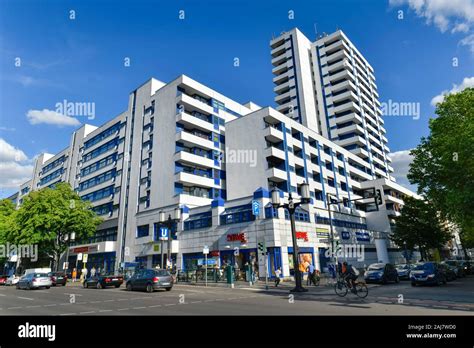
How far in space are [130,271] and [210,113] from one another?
2503 cm

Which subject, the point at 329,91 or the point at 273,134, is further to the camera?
the point at 329,91

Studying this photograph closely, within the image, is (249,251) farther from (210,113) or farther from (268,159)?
(210,113)

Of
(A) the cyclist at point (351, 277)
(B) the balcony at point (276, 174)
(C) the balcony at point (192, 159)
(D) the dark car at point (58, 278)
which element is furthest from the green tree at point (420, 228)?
(D) the dark car at point (58, 278)

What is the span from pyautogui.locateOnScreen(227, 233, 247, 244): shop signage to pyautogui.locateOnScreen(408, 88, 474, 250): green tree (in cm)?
1696

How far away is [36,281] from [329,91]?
2718 inches

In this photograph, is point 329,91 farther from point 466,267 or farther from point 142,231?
point 142,231

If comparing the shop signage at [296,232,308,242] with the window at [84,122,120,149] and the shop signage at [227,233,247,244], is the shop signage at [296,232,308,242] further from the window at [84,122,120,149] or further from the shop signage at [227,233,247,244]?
the window at [84,122,120,149]

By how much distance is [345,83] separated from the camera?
72062mm

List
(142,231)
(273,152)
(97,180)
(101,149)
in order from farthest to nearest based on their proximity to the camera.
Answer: (101,149) → (97,180) → (142,231) → (273,152)

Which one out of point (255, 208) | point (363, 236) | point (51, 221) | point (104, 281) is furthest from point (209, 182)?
point (363, 236)

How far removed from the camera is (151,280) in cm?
1964

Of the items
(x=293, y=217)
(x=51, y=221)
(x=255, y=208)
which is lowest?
(x=293, y=217)

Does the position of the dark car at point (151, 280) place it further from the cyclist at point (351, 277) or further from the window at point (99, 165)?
the window at point (99, 165)
